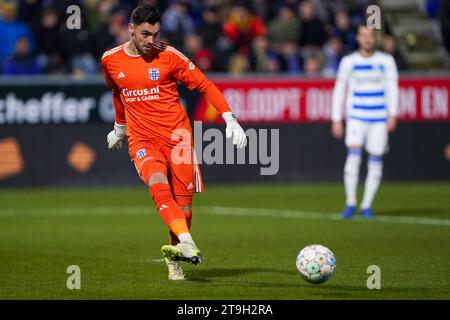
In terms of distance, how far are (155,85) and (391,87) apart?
6.75 meters

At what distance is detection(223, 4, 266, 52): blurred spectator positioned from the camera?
22.8 meters

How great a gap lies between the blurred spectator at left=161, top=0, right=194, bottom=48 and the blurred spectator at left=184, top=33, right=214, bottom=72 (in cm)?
16

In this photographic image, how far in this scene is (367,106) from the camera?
1580cm

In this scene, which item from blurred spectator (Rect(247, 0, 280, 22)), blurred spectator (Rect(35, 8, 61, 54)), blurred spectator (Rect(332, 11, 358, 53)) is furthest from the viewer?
blurred spectator (Rect(247, 0, 280, 22))

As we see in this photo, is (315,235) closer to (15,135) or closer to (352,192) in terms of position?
(352,192)

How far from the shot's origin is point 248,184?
69.5 ft

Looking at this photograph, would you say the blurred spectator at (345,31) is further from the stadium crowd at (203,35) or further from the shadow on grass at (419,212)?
the shadow on grass at (419,212)

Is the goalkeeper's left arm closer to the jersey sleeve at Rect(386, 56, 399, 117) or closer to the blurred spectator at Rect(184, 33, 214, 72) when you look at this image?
the jersey sleeve at Rect(386, 56, 399, 117)

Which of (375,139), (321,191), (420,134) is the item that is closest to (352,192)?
(375,139)

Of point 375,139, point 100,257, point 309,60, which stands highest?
point 309,60

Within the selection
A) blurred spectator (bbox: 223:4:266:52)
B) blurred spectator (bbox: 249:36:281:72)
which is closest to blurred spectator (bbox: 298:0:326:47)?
blurred spectator (bbox: 223:4:266:52)

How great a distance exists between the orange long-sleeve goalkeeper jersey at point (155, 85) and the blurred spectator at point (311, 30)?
13.6 meters

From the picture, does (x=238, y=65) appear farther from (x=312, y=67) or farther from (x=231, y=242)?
(x=231, y=242)

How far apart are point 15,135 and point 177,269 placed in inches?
424
